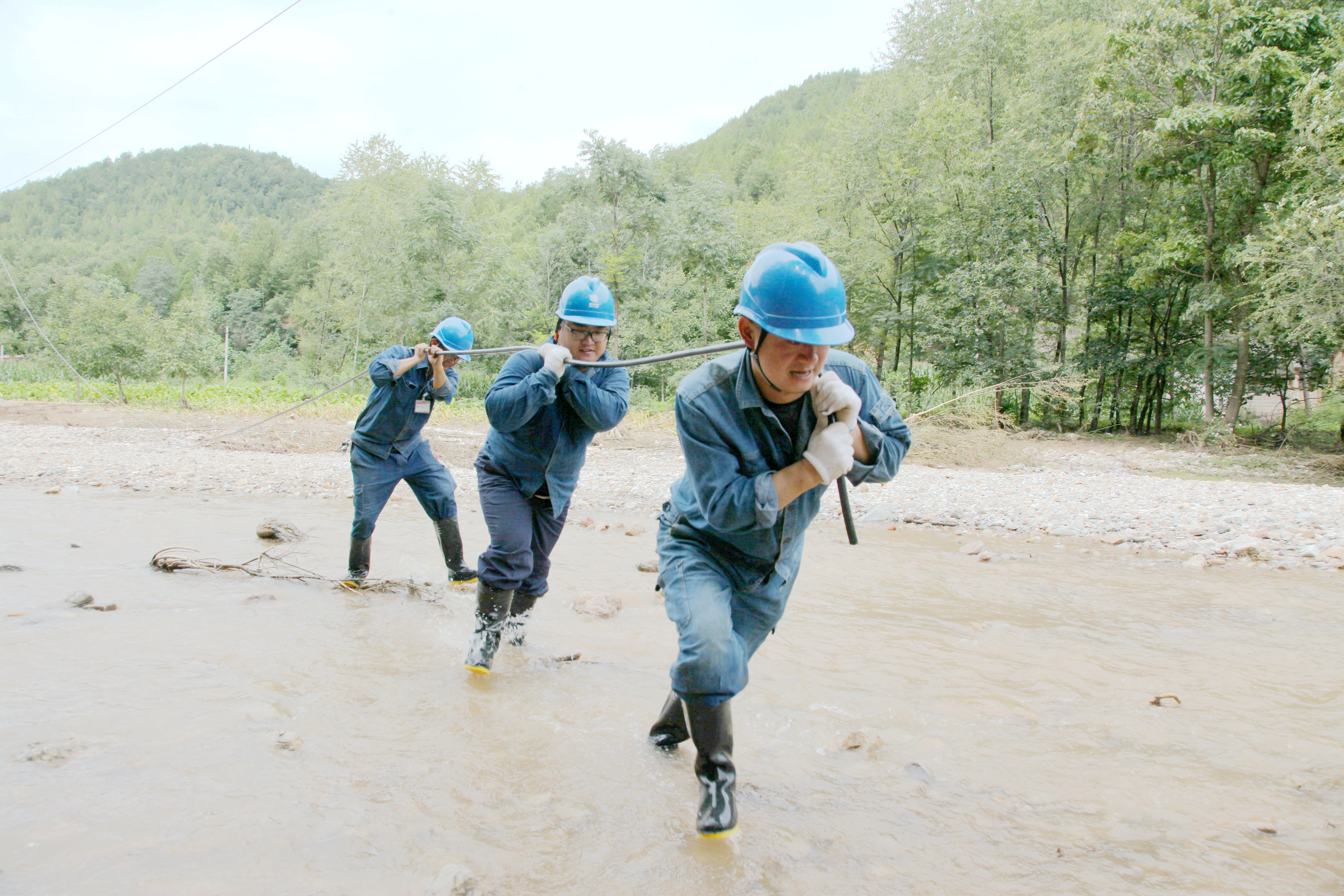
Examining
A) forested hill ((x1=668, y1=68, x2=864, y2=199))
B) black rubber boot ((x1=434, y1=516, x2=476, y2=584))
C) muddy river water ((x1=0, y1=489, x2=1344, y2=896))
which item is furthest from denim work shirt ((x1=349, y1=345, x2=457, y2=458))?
forested hill ((x1=668, y1=68, x2=864, y2=199))

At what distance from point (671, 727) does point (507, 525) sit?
125 centimetres

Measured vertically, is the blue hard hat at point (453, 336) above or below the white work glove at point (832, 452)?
above

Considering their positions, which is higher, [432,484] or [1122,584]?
[432,484]

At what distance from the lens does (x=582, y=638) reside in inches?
180

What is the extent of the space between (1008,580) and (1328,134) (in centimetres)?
1332

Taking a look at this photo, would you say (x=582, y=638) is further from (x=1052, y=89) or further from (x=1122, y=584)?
(x=1052, y=89)

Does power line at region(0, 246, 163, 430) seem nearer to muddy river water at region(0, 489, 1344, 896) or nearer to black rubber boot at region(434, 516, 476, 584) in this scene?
muddy river water at region(0, 489, 1344, 896)

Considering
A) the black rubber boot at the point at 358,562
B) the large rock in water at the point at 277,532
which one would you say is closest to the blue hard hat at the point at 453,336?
the black rubber boot at the point at 358,562

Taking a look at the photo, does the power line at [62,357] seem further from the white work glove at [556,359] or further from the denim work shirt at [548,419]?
the white work glove at [556,359]

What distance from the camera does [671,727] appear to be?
119 inches

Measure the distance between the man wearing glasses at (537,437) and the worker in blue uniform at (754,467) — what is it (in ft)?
3.54

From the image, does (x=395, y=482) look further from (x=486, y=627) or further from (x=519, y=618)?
(x=486, y=627)

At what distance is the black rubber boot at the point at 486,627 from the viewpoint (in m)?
3.78

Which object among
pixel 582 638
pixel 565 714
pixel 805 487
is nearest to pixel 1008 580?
pixel 582 638
